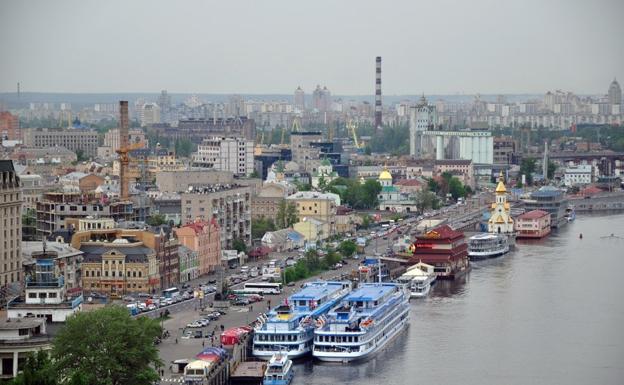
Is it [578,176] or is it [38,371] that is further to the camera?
[578,176]

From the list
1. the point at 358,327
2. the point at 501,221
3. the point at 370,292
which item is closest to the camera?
the point at 358,327

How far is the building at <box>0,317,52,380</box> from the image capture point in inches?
471

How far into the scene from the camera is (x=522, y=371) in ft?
Result: 48.3

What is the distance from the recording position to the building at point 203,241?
821 inches

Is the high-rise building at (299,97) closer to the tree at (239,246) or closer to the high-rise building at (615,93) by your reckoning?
the high-rise building at (615,93)

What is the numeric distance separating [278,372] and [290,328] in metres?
1.42

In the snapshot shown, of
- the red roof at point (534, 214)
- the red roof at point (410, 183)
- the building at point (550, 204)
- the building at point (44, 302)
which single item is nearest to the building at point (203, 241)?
the building at point (44, 302)

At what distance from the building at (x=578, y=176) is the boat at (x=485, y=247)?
48.5 feet

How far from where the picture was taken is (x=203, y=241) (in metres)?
21.2

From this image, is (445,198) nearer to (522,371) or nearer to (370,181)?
(370,181)

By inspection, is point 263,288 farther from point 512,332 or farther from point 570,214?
point 570,214

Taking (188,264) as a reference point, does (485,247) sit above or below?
below

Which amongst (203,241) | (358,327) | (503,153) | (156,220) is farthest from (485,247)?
(503,153)

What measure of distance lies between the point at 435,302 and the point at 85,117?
6338 cm
